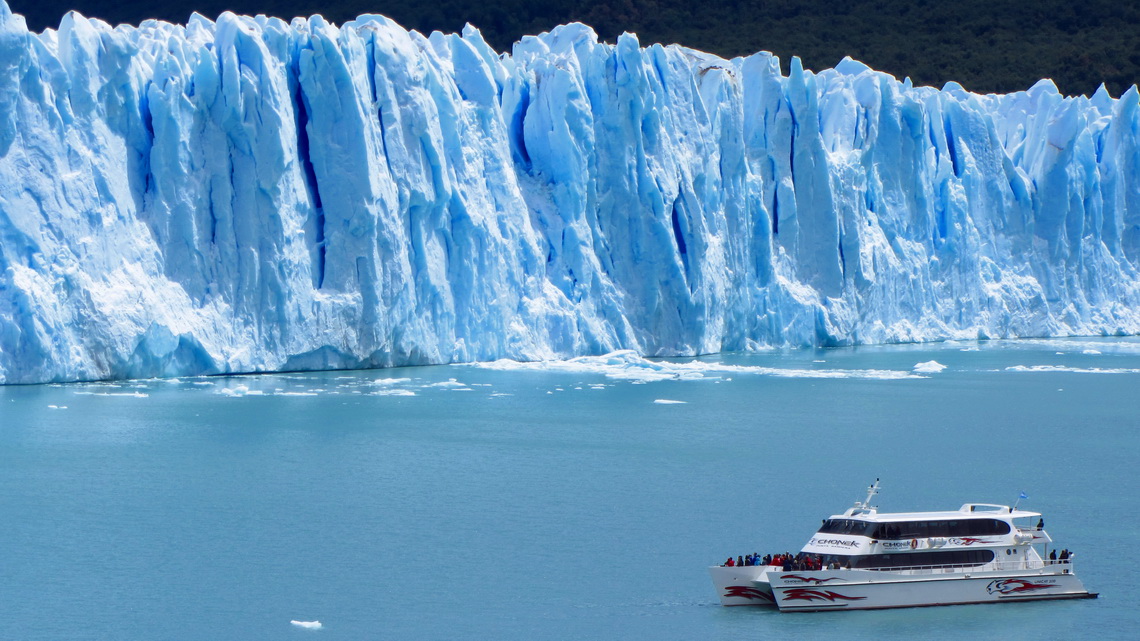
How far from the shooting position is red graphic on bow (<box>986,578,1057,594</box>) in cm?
1266

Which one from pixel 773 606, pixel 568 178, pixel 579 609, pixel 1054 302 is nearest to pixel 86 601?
pixel 579 609

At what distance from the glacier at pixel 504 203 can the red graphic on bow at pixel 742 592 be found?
468 inches

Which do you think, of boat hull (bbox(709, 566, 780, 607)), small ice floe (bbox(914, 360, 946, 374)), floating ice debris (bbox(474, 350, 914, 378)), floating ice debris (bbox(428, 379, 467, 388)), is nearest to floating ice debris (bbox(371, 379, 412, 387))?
floating ice debris (bbox(428, 379, 467, 388))

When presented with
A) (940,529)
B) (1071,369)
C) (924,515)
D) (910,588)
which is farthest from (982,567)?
(1071,369)

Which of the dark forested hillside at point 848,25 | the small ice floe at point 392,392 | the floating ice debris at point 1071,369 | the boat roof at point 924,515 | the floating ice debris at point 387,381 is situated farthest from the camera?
the dark forested hillside at point 848,25

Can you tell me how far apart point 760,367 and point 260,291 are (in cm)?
887

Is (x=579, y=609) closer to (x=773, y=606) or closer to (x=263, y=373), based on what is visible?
(x=773, y=606)

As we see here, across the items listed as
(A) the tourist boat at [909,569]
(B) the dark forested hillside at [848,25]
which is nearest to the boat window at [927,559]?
(A) the tourist boat at [909,569]

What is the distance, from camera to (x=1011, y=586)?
1270cm

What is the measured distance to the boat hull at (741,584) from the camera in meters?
11.9

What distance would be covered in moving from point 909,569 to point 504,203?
15139 millimetres

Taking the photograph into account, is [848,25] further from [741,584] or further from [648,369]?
[741,584]

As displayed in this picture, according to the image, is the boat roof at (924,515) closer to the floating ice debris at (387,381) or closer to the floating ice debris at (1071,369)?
the floating ice debris at (387,381)

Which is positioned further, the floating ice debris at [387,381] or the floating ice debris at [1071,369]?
the floating ice debris at [1071,369]
